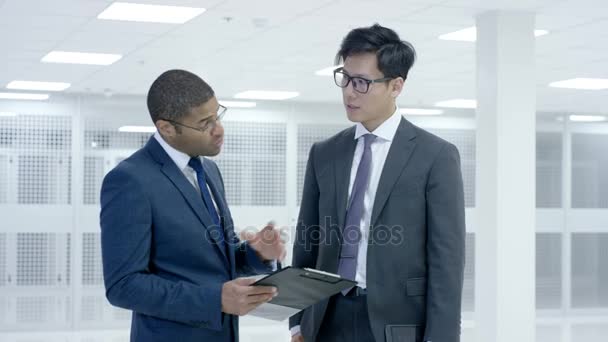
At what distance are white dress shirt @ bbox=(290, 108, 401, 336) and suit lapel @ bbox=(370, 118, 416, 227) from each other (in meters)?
0.03

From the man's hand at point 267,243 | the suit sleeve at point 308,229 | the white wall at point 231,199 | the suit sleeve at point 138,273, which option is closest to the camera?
the suit sleeve at point 138,273

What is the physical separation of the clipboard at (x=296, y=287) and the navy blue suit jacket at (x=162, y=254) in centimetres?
17

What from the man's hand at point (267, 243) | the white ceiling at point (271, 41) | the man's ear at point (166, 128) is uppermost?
the white ceiling at point (271, 41)

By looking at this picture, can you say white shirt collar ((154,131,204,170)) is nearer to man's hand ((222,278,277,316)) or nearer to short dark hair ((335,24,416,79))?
man's hand ((222,278,277,316))

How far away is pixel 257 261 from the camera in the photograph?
3090 millimetres

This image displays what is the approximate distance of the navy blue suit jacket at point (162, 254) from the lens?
267cm

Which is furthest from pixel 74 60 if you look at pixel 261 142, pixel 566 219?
pixel 566 219

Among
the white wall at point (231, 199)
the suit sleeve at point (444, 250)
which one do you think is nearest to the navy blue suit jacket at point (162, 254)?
the suit sleeve at point (444, 250)

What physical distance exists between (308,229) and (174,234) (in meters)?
0.95

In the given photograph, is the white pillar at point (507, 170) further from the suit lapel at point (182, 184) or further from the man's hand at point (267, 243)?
the suit lapel at point (182, 184)

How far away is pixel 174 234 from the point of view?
2760 mm

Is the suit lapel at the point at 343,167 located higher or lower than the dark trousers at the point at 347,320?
higher

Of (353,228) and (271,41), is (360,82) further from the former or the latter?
(271,41)

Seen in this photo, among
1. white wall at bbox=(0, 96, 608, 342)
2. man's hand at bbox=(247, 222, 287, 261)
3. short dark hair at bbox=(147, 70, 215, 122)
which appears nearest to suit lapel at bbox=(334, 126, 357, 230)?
man's hand at bbox=(247, 222, 287, 261)
